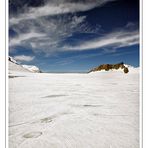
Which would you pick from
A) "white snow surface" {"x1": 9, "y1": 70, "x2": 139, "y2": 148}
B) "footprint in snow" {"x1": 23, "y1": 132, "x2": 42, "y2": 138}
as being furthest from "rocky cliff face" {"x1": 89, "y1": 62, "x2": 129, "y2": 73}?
"footprint in snow" {"x1": 23, "y1": 132, "x2": 42, "y2": 138}

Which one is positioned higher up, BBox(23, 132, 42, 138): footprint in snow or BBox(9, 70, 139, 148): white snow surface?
BBox(9, 70, 139, 148): white snow surface

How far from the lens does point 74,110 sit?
1.20 meters

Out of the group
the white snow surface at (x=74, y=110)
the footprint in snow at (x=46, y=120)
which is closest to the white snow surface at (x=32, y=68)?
the white snow surface at (x=74, y=110)

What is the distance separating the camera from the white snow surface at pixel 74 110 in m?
1.08

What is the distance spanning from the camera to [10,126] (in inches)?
44.1

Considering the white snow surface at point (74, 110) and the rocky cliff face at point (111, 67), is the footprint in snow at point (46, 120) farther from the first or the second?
the rocky cliff face at point (111, 67)

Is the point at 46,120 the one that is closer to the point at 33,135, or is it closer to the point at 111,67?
the point at 33,135

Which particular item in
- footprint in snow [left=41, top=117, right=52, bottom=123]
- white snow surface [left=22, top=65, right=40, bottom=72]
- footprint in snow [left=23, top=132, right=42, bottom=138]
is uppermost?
white snow surface [left=22, top=65, right=40, bottom=72]

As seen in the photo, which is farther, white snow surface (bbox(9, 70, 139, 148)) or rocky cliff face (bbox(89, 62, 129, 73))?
rocky cliff face (bbox(89, 62, 129, 73))

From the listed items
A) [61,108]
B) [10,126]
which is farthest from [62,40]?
[10,126]

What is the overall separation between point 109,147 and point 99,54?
52 cm

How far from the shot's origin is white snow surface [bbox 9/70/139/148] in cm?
Answer: 108

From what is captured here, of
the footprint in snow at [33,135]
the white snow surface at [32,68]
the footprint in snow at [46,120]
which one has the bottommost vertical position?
the footprint in snow at [33,135]

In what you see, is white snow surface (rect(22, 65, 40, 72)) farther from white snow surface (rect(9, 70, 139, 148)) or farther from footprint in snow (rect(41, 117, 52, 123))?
footprint in snow (rect(41, 117, 52, 123))
